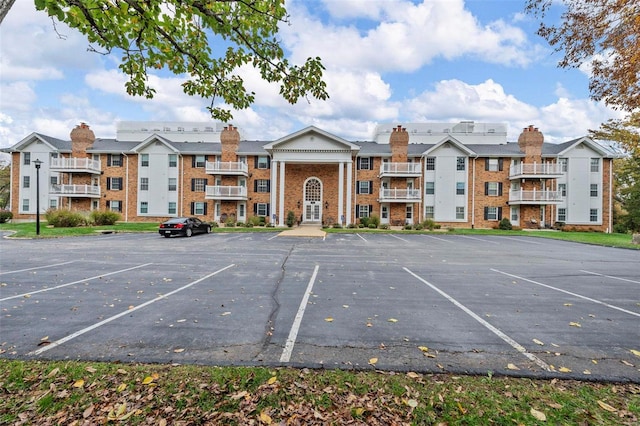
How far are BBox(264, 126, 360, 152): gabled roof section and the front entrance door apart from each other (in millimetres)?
5025

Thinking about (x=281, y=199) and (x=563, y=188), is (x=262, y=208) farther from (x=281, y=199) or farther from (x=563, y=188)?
(x=563, y=188)

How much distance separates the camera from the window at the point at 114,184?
33.4 metres

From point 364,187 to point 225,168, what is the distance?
15.0 metres

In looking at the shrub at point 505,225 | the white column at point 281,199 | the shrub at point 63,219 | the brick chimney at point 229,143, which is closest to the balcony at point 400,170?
the shrub at point 505,225

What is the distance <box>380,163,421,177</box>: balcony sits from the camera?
1221 inches

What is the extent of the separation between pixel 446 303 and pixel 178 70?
643 cm

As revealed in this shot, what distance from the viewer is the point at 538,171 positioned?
31.2 metres

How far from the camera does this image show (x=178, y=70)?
16.1 ft

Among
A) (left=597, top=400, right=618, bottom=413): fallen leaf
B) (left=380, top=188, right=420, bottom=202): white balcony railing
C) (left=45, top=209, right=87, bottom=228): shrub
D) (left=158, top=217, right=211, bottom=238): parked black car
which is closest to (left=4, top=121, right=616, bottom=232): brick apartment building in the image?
(left=380, top=188, right=420, bottom=202): white balcony railing

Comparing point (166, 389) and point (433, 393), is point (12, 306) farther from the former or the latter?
point (433, 393)

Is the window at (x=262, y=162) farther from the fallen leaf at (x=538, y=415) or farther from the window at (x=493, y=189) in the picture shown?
the fallen leaf at (x=538, y=415)

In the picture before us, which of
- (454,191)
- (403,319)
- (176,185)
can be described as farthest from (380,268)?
(176,185)

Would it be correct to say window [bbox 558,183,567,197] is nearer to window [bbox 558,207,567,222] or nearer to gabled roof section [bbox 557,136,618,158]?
window [bbox 558,207,567,222]

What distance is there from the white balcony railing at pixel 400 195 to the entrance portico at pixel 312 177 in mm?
3770
